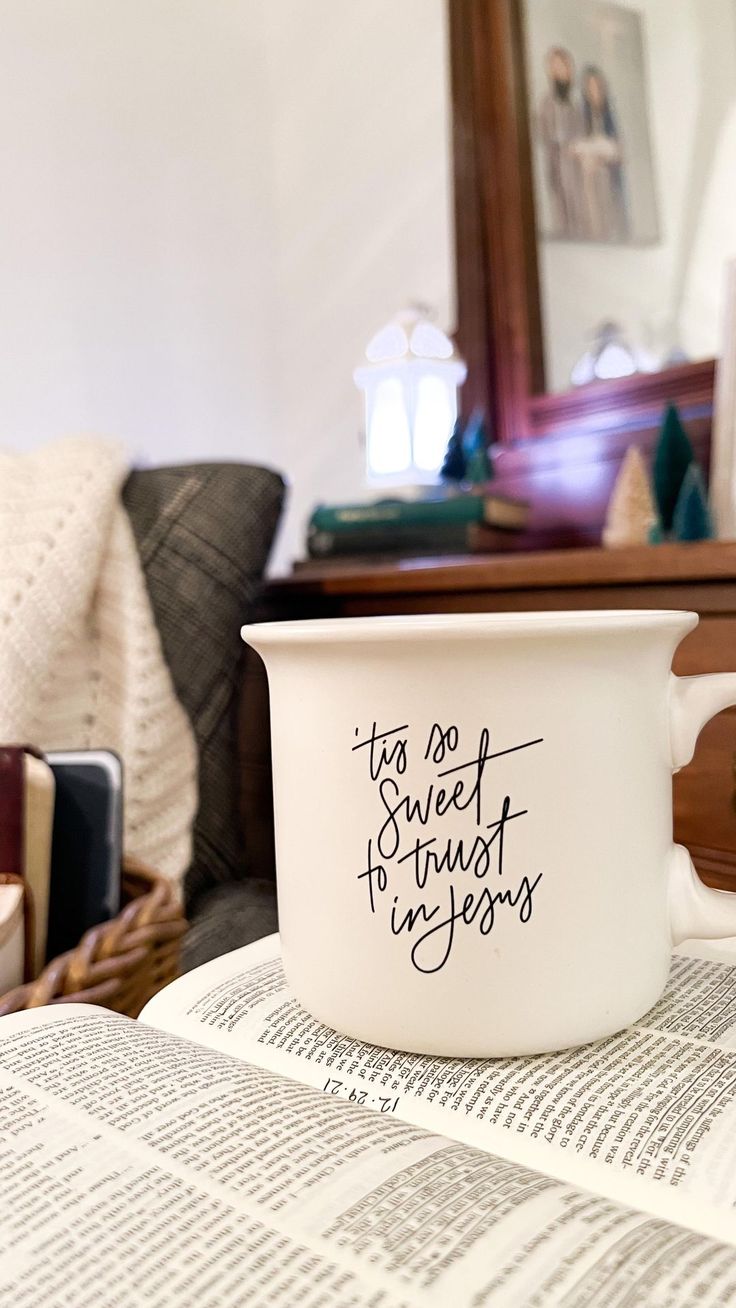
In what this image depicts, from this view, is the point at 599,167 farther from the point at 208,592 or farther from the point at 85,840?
the point at 85,840

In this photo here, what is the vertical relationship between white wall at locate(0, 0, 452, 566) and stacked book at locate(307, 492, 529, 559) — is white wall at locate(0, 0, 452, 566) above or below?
above

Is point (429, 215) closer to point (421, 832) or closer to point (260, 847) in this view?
point (260, 847)

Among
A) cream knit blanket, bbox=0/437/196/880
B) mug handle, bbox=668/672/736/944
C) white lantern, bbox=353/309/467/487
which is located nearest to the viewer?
mug handle, bbox=668/672/736/944

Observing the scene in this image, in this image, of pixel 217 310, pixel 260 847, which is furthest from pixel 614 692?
pixel 217 310

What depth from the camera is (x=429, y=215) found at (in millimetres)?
1323

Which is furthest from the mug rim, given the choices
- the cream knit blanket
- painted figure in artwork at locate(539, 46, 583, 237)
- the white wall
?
the white wall

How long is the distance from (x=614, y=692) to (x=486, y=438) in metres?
0.91

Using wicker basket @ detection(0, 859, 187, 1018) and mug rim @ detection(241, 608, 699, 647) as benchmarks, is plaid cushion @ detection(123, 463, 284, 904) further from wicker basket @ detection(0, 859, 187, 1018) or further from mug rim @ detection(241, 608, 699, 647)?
mug rim @ detection(241, 608, 699, 647)

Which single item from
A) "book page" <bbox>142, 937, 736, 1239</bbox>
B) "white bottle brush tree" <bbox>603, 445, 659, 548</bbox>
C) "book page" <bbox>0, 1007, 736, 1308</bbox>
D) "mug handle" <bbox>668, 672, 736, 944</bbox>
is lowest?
"book page" <bbox>142, 937, 736, 1239</bbox>

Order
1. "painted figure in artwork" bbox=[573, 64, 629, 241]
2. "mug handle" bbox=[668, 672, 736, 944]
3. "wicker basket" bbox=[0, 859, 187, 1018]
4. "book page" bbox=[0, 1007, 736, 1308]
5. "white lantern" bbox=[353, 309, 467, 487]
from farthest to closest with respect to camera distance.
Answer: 1. "white lantern" bbox=[353, 309, 467, 487]
2. "painted figure in artwork" bbox=[573, 64, 629, 241]
3. "wicker basket" bbox=[0, 859, 187, 1018]
4. "mug handle" bbox=[668, 672, 736, 944]
5. "book page" bbox=[0, 1007, 736, 1308]

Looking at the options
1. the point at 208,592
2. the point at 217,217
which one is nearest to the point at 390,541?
the point at 208,592

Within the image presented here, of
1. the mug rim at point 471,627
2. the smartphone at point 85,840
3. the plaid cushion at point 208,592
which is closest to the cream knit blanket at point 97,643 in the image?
the plaid cushion at point 208,592

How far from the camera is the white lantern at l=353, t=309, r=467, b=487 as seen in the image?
43.8 inches

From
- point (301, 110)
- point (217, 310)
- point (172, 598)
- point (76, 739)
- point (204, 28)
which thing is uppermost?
point (204, 28)
